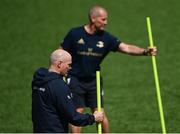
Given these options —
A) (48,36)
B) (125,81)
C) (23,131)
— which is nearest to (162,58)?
(125,81)

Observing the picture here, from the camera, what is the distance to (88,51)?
1420 cm

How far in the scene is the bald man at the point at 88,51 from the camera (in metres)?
14.2

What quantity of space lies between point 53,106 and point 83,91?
3301 millimetres

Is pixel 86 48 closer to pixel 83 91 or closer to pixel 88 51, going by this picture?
pixel 88 51

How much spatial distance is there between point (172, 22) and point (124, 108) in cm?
797

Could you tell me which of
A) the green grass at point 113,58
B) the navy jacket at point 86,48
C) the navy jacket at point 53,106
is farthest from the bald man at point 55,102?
the green grass at point 113,58

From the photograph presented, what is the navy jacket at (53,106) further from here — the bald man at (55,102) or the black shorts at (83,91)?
the black shorts at (83,91)

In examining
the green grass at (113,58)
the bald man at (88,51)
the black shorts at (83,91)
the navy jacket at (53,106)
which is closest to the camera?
the navy jacket at (53,106)

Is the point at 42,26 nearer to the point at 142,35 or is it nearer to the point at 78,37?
the point at 142,35

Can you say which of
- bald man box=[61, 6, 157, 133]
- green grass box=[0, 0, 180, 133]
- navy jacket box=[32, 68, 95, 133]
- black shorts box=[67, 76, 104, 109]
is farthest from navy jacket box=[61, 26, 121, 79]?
navy jacket box=[32, 68, 95, 133]

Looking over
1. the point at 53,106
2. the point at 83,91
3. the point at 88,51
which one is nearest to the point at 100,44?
the point at 88,51

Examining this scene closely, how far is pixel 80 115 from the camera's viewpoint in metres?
11.1

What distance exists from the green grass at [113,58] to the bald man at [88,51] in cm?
196

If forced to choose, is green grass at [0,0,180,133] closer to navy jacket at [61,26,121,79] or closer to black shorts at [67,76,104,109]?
black shorts at [67,76,104,109]
